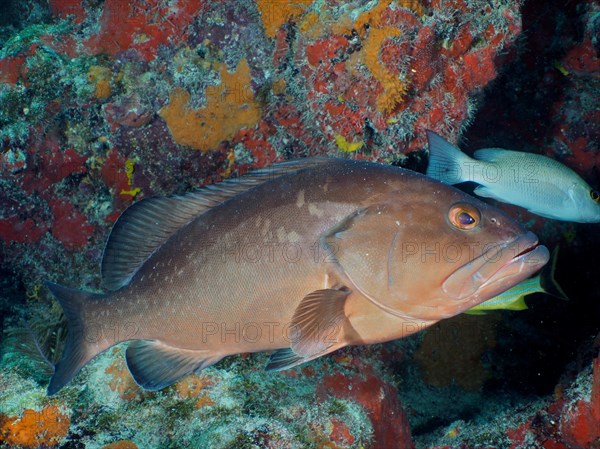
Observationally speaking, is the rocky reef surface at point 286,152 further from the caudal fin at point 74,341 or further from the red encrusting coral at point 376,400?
the caudal fin at point 74,341

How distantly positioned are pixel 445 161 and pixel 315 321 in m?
2.13

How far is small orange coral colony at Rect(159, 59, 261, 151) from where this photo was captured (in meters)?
4.12

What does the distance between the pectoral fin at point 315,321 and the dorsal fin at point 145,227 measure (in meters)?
0.97

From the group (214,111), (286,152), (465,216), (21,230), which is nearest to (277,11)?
(214,111)

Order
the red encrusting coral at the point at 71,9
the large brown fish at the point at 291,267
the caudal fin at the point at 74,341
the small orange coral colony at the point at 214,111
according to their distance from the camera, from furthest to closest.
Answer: the red encrusting coral at the point at 71,9, the small orange coral colony at the point at 214,111, the caudal fin at the point at 74,341, the large brown fish at the point at 291,267

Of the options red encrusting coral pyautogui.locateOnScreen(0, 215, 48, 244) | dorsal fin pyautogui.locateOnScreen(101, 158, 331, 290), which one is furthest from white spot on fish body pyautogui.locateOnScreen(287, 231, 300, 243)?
red encrusting coral pyautogui.locateOnScreen(0, 215, 48, 244)

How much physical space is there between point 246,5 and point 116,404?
3.80m

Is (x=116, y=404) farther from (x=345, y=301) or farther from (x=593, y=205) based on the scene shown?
(x=593, y=205)

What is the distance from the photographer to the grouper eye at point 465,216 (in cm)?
233

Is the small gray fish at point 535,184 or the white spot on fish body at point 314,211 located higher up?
the white spot on fish body at point 314,211

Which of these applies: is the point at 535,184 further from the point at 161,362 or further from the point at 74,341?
the point at 74,341

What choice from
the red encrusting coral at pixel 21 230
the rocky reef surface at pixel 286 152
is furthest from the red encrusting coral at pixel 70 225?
the red encrusting coral at pixel 21 230

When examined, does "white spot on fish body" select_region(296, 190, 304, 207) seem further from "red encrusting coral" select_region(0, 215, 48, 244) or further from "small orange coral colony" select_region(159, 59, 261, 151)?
"red encrusting coral" select_region(0, 215, 48, 244)

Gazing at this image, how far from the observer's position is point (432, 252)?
231 cm
